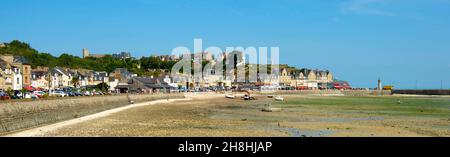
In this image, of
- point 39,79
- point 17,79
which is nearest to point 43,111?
point 17,79

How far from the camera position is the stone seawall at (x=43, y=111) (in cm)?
2770

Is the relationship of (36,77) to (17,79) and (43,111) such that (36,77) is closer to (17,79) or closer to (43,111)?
(17,79)

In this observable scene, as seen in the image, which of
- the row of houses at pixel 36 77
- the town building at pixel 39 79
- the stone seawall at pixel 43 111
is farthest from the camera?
the town building at pixel 39 79

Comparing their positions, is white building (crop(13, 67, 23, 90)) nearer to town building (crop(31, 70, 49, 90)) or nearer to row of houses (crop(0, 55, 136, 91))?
row of houses (crop(0, 55, 136, 91))

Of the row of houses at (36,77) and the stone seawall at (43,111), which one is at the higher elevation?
the row of houses at (36,77)

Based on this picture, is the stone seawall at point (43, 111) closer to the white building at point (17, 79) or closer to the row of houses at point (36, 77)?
the row of houses at point (36, 77)

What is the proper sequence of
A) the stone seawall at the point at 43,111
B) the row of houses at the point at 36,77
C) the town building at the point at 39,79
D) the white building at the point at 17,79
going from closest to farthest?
the stone seawall at the point at 43,111 < the row of houses at the point at 36,77 < the white building at the point at 17,79 < the town building at the point at 39,79

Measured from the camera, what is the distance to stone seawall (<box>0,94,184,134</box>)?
2770cm

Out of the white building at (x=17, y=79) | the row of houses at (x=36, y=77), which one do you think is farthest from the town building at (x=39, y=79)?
the white building at (x=17, y=79)
